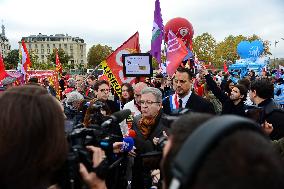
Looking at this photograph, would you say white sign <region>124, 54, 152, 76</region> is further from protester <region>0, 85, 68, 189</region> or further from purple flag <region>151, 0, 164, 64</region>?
protester <region>0, 85, 68, 189</region>

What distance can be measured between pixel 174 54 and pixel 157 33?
5.02ft

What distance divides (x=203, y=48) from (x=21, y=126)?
6346cm

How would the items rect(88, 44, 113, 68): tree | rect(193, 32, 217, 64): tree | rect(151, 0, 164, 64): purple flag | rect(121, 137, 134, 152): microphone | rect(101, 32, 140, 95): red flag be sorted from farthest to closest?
rect(88, 44, 113, 68): tree, rect(193, 32, 217, 64): tree, rect(151, 0, 164, 64): purple flag, rect(101, 32, 140, 95): red flag, rect(121, 137, 134, 152): microphone

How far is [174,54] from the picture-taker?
6.84 meters

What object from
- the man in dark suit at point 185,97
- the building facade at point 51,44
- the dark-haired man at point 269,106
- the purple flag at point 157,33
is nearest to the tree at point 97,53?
the building facade at point 51,44

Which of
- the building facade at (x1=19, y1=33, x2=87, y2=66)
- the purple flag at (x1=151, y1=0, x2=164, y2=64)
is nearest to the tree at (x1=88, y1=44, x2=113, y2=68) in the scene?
the building facade at (x1=19, y1=33, x2=87, y2=66)

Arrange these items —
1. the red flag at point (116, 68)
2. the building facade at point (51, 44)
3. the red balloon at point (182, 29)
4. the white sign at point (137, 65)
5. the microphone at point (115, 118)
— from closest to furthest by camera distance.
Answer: the microphone at point (115, 118)
the white sign at point (137, 65)
the red flag at point (116, 68)
the red balloon at point (182, 29)
the building facade at point (51, 44)

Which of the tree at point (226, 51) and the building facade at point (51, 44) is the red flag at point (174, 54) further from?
the building facade at point (51, 44)

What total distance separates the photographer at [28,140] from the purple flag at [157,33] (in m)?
6.55

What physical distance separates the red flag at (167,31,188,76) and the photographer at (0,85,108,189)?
16.9 feet

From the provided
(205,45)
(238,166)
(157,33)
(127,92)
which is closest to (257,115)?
(238,166)

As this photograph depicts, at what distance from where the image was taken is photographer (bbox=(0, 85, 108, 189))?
56.7 inches

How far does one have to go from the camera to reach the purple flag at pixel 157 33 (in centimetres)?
799

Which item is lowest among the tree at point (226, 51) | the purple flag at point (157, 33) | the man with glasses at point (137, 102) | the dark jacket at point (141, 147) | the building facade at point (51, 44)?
the dark jacket at point (141, 147)
